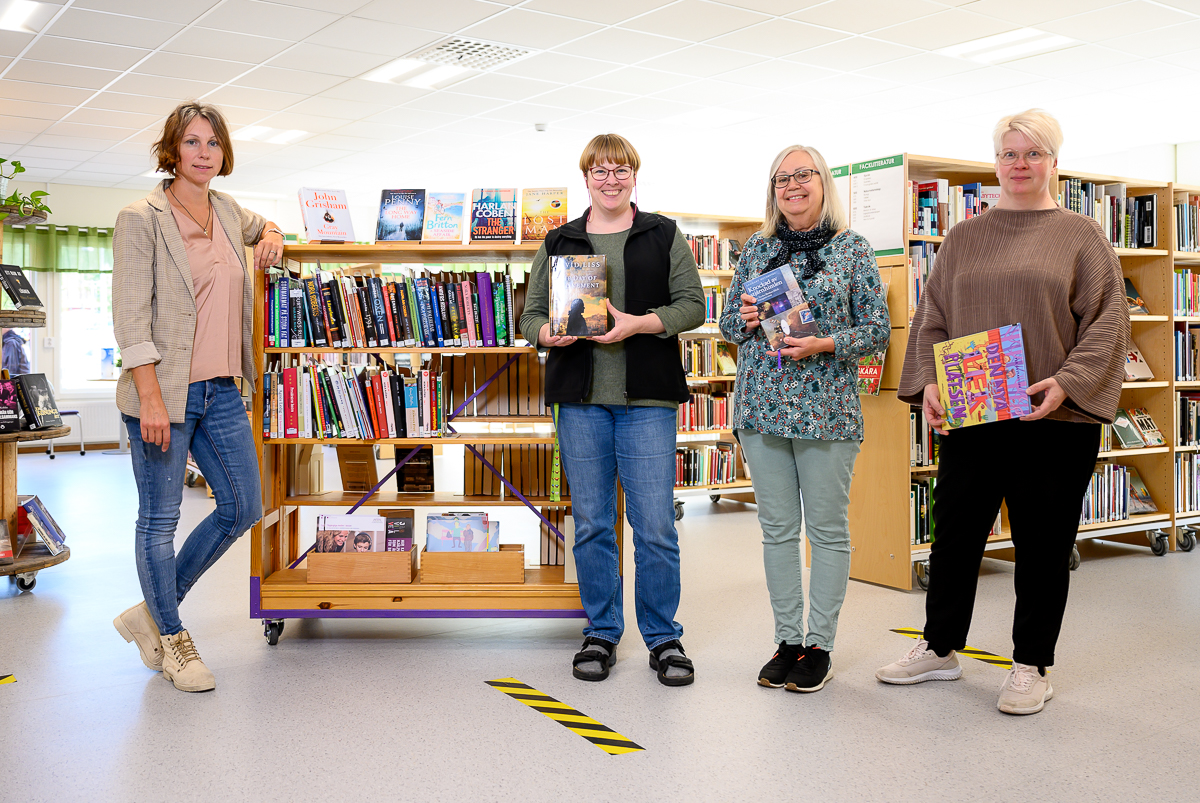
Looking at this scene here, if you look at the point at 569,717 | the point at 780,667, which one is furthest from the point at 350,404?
the point at 780,667

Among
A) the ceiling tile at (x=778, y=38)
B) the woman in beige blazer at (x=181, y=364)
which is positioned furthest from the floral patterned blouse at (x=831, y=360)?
the ceiling tile at (x=778, y=38)

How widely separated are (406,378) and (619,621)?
115 centimetres

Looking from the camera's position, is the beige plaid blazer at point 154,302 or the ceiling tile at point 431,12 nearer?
the beige plaid blazer at point 154,302

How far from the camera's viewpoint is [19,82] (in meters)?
7.01

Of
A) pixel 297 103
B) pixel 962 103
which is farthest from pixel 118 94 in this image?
pixel 962 103

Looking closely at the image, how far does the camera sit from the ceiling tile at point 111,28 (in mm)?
5656

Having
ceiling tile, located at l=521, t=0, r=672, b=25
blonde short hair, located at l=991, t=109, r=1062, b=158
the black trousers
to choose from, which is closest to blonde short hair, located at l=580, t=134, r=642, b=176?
blonde short hair, located at l=991, t=109, r=1062, b=158

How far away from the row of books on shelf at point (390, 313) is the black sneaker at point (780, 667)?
1.39 metres

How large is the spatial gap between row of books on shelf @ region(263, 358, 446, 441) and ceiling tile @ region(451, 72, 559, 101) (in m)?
4.49

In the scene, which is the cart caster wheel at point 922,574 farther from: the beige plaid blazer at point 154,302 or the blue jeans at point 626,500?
the beige plaid blazer at point 154,302

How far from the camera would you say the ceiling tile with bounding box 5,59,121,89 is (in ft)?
21.7

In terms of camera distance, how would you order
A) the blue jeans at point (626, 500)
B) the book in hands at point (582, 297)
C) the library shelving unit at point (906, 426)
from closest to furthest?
the book in hands at point (582, 297) → the blue jeans at point (626, 500) → the library shelving unit at point (906, 426)

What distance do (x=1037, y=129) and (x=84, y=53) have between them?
6339 millimetres

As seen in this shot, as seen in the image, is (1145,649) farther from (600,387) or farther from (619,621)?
(600,387)
